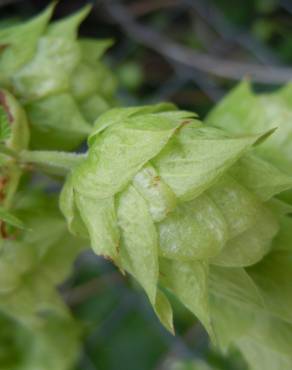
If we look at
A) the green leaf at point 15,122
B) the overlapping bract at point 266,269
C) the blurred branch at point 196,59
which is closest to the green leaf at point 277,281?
the overlapping bract at point 266,269

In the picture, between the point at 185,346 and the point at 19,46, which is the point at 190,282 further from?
the point at 185,346

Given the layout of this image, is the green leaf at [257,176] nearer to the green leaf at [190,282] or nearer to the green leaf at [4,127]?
Result: the green leaf at [190,282]

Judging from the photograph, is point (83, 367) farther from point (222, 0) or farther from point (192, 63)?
point (222, 0)

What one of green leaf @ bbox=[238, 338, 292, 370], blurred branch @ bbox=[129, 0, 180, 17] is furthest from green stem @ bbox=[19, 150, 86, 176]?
blurred branch @ bbox=[129, 0, 180, 17]

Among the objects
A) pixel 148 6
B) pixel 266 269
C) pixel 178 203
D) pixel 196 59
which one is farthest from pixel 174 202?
pixel 148 6

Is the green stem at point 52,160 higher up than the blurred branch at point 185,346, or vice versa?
the green stem at point 52,160

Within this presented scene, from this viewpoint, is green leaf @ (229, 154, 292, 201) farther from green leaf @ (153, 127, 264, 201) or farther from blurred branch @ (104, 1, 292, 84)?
blurred branch @ (104, 1, 292, 84)

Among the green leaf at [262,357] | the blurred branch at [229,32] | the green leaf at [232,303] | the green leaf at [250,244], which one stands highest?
the green leaf at [250,244]
